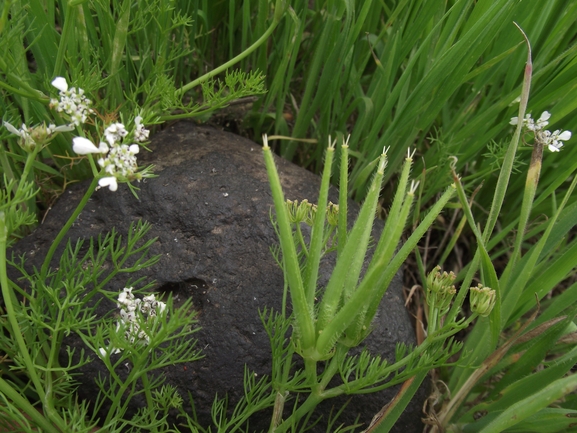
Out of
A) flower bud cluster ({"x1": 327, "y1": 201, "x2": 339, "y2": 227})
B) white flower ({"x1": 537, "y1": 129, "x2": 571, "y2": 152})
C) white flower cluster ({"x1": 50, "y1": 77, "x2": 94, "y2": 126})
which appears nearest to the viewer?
white flower cluster ({"x1": 50, "y1": 77, "x2": 94, "y2": 126})

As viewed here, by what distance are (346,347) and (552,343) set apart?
1.91 feet

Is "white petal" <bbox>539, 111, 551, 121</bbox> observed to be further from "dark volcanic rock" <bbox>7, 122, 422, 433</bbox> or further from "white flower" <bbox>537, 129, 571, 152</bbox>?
"dark volcanic rock" <bbox>7, 122, 422, 433</bbox>

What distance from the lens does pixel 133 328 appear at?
3.93 feet

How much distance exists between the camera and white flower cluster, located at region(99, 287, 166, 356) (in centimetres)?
118

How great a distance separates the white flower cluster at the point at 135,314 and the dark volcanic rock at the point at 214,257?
28cm

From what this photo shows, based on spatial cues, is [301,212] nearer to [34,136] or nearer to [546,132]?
[34,136]

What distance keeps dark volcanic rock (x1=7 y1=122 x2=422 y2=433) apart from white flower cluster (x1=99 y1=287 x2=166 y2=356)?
281 millimetres

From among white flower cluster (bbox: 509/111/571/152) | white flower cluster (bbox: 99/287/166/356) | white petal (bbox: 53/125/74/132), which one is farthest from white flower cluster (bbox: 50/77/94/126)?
white flower cluster (bbox: 509/111/571/152)

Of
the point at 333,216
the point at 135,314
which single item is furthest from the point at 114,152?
the point at 333,216

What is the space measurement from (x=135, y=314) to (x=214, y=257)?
39 centimetres

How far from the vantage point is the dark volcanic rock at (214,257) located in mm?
1504

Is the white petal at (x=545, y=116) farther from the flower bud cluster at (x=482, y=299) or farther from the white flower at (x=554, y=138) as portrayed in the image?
the flower bud cluster at (x=482, y=299)

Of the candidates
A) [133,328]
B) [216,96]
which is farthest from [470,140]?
[133,328]

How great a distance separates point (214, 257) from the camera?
1.59 metres
